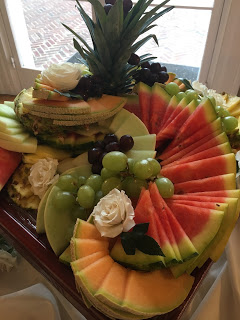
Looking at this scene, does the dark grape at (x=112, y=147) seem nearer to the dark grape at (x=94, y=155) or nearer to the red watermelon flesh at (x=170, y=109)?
the dark grape at (x=94, y=155)

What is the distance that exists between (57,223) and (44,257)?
0.08 m

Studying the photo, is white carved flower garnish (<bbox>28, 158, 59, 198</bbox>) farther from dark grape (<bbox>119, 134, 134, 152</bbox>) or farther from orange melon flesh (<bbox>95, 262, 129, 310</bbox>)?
orange melon flesh (<bbox>95, 262, 129, 310</bbox>)

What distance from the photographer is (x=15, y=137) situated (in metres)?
0.79

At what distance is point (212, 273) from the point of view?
0.84m

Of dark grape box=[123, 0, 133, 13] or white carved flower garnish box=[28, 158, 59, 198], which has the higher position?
dark grape box=[123, 0, 133, 13]

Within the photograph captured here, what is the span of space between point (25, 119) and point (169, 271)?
0.57m

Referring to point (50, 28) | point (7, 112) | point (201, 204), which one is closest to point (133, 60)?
point (7, 112)

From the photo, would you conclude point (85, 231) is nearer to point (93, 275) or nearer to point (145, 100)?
point (93, 275)

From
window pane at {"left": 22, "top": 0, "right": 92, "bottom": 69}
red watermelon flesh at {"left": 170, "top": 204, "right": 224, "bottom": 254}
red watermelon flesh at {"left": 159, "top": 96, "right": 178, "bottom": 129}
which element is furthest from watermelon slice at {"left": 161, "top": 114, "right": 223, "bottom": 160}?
window pane at {"left": 22, "top": 0, "right": 92, "bottom": 69}

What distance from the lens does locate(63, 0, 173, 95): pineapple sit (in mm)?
821

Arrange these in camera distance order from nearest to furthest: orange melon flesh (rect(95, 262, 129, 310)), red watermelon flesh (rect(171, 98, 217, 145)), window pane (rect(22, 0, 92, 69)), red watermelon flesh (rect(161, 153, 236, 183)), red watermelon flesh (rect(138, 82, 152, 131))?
orange melon flesh (rect(95, 262, 129, 310))
red watermelon flesh (rect(161, 153, 236, 183))
red watermelon flesh (rect(171, 98, 217, 145))
red watermelon flesh (rect(138, 82, 152, 131))
window pane (rect(22, 0, 92, 69))

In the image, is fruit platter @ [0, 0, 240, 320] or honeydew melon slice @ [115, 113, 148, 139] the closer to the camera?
fruit platter @ [0, 0, 240, 320]

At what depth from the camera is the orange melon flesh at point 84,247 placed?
0.54 m

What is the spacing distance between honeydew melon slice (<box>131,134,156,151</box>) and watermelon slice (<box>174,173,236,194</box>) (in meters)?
0.14
